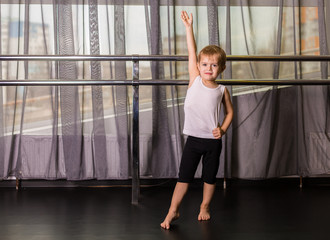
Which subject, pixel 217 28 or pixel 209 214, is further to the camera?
pixel 217 28

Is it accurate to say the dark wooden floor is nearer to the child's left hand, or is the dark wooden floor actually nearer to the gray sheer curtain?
the gray sheer curtain

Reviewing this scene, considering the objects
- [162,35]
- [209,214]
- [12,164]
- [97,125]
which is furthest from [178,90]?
[12,164]

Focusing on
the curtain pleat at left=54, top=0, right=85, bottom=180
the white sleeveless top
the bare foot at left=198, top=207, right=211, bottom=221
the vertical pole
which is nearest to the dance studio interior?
the curtain pleat at left=54, top=0, right=85, bottom=180

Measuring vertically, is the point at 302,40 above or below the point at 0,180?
above

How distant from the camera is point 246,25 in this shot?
2461mm

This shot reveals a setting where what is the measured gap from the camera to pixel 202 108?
167 centimetres

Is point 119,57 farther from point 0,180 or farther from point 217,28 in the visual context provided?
point 0,180

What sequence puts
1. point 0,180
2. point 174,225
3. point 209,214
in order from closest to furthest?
point 174,225 → point 209,214 → point 0,180

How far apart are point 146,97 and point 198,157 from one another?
832mm

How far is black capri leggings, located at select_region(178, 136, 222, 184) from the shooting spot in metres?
1.70

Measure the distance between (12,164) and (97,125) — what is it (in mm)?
566

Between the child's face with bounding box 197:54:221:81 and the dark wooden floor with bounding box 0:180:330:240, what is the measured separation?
62 centimetres

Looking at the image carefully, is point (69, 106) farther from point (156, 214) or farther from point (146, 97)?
point (156, 214)

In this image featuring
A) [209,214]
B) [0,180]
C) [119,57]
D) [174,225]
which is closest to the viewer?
[174,225]
